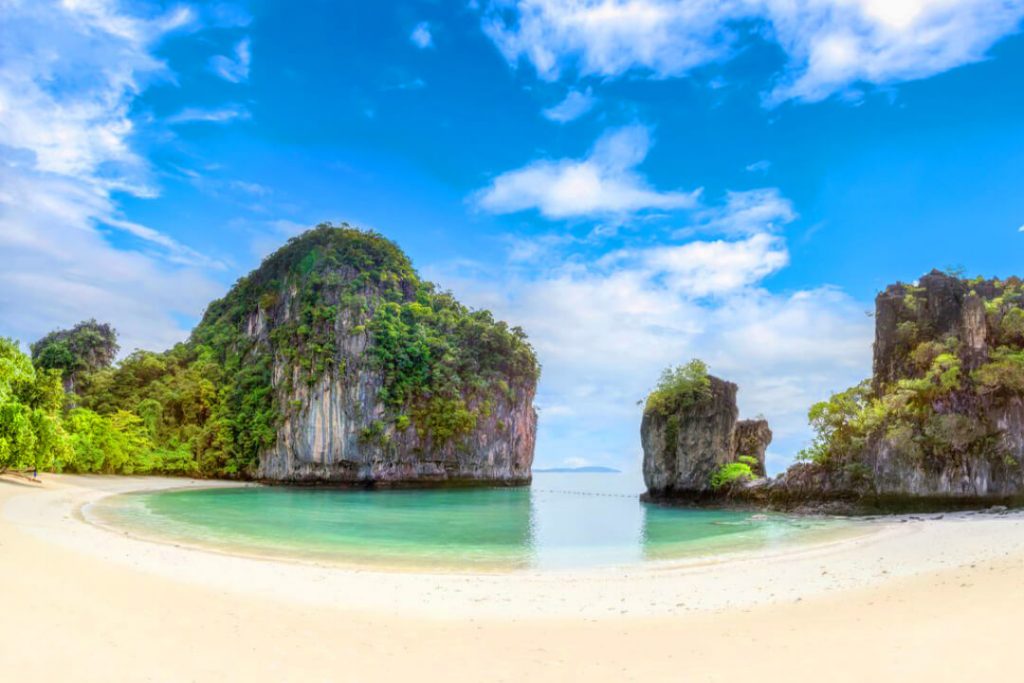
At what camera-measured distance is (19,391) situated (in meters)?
27.6

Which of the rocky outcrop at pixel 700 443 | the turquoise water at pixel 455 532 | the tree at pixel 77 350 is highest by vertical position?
the tree at pixel 77 350

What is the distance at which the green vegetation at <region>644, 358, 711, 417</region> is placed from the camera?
30.6 m

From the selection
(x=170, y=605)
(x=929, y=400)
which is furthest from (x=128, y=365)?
(x=929, y=400)

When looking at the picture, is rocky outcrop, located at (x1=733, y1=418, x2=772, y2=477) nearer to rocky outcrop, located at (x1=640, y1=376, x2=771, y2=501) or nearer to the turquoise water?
rocky outcrop, located at (x1=640, y1=376, x2=771, y2=501)

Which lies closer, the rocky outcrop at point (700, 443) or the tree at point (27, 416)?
the tree at point (27, 416)

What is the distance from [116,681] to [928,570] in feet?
36.2

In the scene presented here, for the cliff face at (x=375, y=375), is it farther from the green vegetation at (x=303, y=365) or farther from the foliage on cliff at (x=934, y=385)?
the foliage on cliff at (x=934, y=385)

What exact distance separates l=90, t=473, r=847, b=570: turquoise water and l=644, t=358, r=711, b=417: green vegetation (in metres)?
6.37

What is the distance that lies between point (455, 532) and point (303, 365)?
3506cm

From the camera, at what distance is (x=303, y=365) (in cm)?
4847

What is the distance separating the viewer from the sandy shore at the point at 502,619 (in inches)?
184

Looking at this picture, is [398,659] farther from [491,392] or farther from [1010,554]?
[491,392]

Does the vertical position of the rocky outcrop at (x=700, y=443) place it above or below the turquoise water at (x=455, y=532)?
above

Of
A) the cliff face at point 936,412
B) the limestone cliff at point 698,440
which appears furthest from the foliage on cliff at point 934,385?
the limestone cliff at point 698,440
